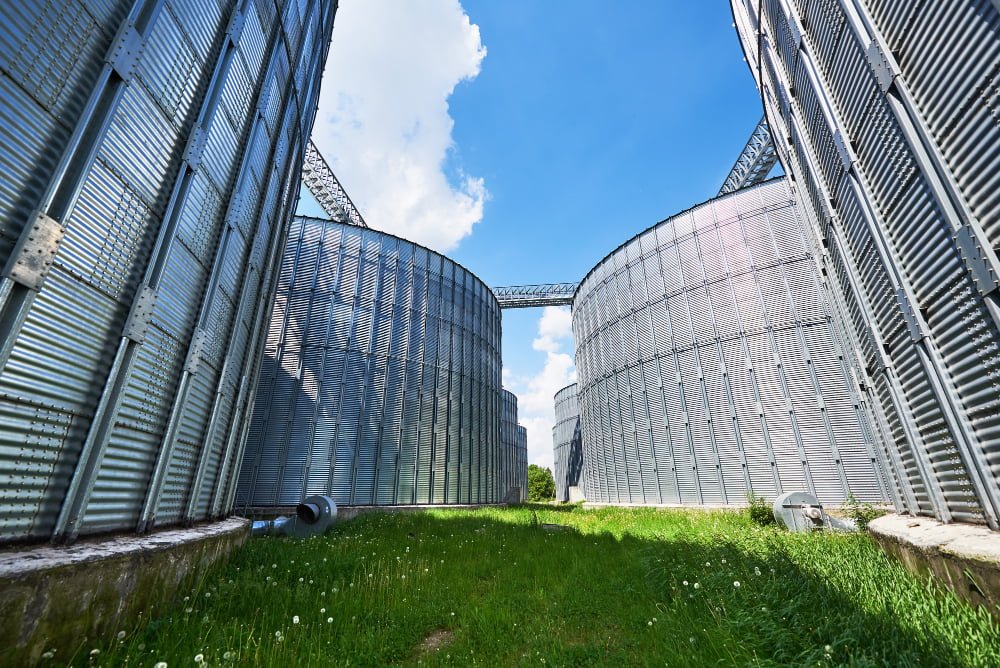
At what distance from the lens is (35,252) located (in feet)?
Answer: 12.8

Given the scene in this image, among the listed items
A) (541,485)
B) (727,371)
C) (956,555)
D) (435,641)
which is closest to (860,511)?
(727,371)

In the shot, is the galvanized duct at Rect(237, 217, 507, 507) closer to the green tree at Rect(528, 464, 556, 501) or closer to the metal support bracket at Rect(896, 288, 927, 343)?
the metal support bracket at Rect(896, 288, 927, 343)

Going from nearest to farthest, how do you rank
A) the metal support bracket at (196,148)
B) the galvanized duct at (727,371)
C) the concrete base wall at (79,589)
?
1. the concrete base wall at (79,589)
2. the metal support bracket at (196,148)
3. the galvanized duct at (727,371)

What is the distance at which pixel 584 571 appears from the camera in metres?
7.61

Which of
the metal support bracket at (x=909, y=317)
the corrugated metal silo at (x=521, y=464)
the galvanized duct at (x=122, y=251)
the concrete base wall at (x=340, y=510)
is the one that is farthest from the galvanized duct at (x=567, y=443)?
the galvanized duct at (x=122, y=251)

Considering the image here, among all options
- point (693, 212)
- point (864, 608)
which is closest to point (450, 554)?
point (864, 608)

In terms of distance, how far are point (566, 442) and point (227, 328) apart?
43884 millimetres

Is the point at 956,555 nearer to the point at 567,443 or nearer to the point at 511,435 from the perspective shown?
the point at 567,443

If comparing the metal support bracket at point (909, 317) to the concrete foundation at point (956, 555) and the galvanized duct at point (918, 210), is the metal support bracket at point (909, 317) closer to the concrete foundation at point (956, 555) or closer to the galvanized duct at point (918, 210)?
the galvanized duct at point (918, 210)

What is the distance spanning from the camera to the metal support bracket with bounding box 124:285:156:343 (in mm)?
5215

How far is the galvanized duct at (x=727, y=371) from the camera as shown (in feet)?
53.6

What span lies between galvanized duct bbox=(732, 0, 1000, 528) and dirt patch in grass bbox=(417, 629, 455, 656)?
578 cm

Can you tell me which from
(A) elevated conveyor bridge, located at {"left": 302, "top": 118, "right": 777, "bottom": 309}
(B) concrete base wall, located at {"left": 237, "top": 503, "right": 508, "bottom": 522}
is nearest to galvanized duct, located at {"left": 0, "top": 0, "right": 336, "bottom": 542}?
(B) concrete base wall, located at {"left": 237, "top": 503, "right": 508, "bottom": 522}

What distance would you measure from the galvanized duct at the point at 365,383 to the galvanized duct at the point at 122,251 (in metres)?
9.08
